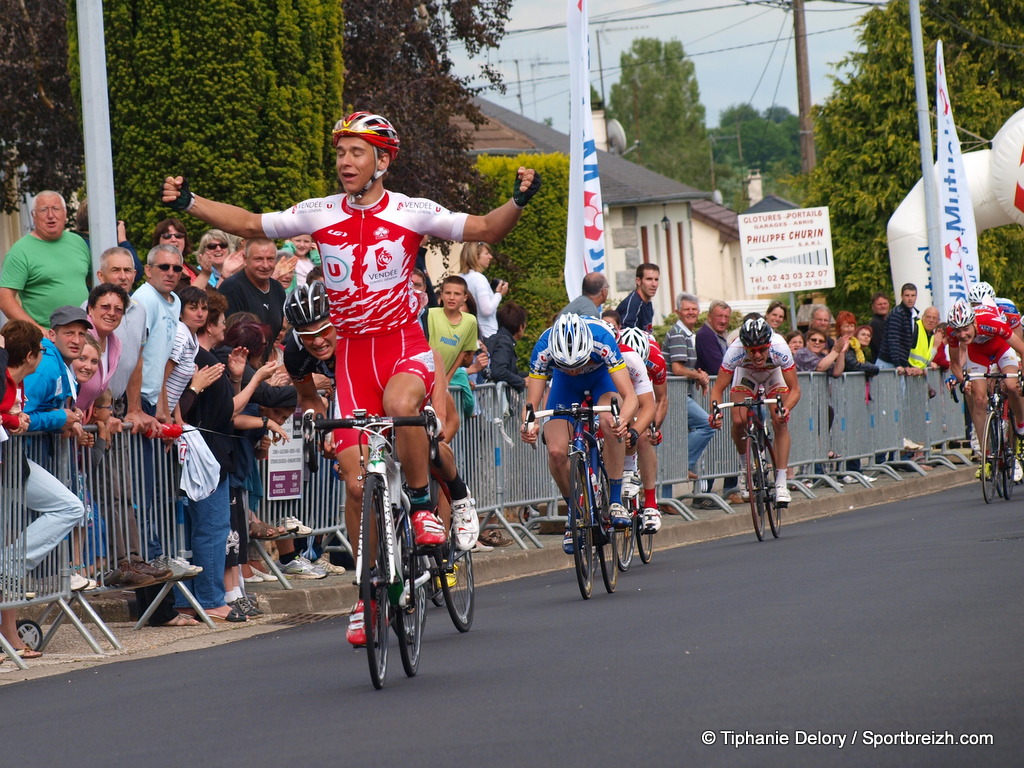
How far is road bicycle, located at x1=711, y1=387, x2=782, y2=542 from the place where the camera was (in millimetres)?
16062

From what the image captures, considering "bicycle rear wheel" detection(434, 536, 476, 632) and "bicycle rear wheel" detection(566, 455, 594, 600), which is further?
"bicycle rear wheel" detection(566, 455, 594, 600)

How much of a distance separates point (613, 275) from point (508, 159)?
2021 centimetres

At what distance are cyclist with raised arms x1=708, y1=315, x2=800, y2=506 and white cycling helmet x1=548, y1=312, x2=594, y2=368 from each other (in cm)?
388

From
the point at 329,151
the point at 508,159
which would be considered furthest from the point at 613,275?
the point at 329,151

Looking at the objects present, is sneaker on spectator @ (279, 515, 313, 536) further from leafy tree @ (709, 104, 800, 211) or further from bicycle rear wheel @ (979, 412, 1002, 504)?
leafy tree @ (709, 104, 800, 211)

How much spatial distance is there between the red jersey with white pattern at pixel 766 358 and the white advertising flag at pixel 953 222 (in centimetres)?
1365

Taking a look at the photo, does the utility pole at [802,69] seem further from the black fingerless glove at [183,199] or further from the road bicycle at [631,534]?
the black fingerless glove at [183,199]

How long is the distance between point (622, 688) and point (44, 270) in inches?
274

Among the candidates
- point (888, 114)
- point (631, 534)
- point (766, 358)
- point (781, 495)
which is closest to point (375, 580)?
point (631, 534)

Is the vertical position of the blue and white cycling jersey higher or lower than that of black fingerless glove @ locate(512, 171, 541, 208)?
lower

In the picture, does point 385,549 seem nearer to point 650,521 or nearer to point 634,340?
point 650,521

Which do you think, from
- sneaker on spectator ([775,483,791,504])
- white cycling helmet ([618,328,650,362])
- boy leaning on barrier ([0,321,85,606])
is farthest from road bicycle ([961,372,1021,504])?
boy leaning on barrier ([0,321,85,606])

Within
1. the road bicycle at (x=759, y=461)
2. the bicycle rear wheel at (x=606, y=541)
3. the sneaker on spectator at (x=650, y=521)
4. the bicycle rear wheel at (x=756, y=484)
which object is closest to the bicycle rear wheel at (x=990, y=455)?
the road bicycle at (x=759, y=461)

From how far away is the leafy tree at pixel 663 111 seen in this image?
121500 mm
